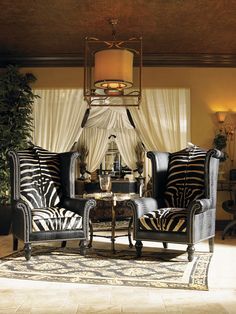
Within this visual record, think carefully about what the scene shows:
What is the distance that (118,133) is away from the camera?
31.8 feet

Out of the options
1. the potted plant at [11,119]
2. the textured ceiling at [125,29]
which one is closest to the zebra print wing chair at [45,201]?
the potted plant at [11,119]

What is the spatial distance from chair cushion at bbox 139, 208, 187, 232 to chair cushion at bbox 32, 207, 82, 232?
2.18 ft

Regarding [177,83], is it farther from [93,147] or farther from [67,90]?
[93,147]

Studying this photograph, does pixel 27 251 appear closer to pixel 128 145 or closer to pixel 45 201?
pixel 45 201

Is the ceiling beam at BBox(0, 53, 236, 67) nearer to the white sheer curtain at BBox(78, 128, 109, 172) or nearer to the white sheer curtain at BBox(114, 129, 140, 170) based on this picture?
the white sheer curtain at BBox(114, 129, 140, 170)

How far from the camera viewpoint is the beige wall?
22.3 ft

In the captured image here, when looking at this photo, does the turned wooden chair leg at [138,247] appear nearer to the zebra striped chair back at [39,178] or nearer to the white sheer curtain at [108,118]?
the zebra striped chair back at [39,178]

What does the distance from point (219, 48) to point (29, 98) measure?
9.32 ft

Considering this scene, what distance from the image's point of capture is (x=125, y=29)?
18.4 feet

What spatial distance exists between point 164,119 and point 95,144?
321cm

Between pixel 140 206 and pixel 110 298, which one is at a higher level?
pixel 140 206

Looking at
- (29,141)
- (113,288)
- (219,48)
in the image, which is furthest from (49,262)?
(219,48)

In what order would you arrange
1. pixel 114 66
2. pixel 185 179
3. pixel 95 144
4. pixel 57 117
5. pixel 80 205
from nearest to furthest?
pixel 114 66
pixel 80 205
pixel 185 179
pixel 57 117
pixel 95 144

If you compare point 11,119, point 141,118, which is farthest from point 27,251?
point 141,118
